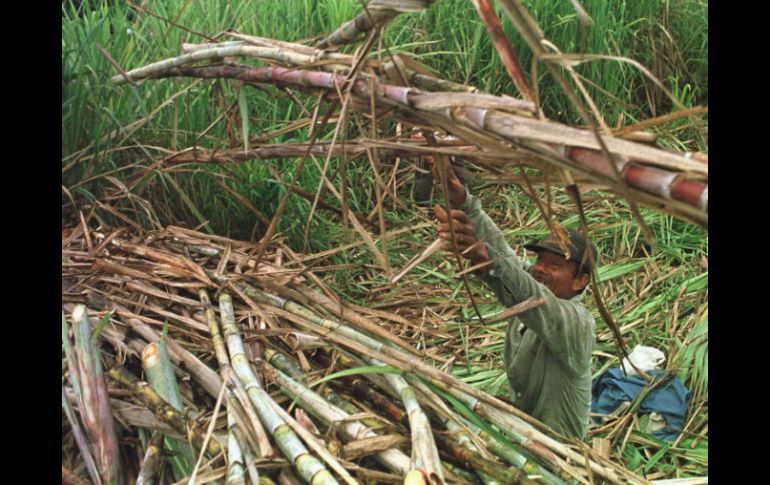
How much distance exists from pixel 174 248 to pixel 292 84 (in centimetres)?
56

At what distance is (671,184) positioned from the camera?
2.33ft

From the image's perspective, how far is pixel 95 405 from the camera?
1.11 m

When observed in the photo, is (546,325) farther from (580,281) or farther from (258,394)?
(258,394)

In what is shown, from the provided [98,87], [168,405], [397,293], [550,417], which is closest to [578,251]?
[550,417]

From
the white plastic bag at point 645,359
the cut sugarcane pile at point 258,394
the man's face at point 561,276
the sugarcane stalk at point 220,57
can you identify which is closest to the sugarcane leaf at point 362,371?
the cut sugarcane pile at point 258,394

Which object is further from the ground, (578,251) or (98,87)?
(98,87)

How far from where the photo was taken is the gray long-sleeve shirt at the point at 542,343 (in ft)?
5.03

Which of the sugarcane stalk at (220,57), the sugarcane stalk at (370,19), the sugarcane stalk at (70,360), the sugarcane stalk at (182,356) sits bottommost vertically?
the sugarcane stalk at (182,356)

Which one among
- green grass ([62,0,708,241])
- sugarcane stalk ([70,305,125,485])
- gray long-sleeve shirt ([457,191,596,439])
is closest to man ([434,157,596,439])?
gray long-sleeve shirt ([457,191,596,439])

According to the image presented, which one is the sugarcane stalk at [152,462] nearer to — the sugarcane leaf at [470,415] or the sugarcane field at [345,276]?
the sugarcane field at [345,276]

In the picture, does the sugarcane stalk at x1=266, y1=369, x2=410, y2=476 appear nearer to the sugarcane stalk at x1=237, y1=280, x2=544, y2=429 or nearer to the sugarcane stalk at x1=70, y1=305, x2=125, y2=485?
the sugarcane stalk at x1=237, y1=280, x2=544, y2=429

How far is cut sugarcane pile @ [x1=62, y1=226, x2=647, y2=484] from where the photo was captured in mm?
1095

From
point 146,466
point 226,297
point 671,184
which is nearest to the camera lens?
point 671,184
